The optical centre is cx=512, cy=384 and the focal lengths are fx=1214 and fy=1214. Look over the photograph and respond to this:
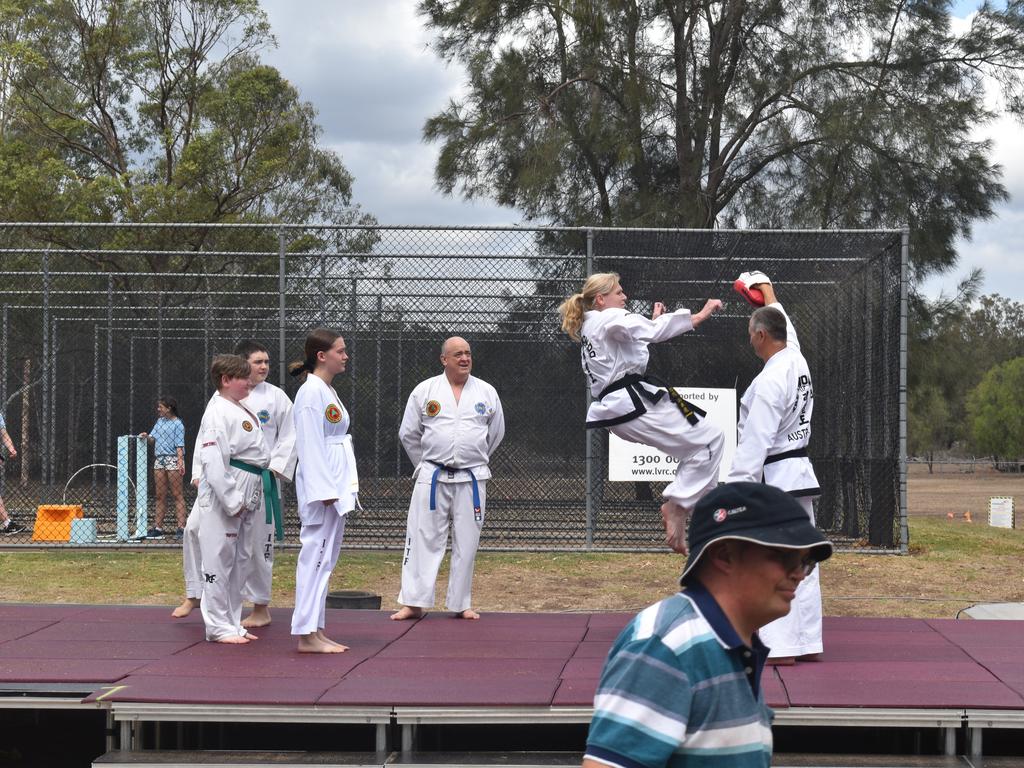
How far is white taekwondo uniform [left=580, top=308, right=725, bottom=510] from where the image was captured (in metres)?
6.89

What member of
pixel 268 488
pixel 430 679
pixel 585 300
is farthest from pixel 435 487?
pixel 430 679

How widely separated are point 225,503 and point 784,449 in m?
3.26

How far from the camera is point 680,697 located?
2.19 m

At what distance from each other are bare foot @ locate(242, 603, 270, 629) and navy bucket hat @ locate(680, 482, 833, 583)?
20.3ft

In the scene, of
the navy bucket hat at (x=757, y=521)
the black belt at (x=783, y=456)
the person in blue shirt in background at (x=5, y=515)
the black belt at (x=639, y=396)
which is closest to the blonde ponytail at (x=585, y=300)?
the black belt at (x=639, y=396)

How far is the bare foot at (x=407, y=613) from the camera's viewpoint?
27.4 ft

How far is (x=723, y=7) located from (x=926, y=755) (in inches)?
662

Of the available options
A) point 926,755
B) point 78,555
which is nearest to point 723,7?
point 78,555

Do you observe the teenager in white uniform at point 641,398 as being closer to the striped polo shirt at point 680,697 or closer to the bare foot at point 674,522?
the bare foot at point 674,522

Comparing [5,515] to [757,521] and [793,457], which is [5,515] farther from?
[757,521]

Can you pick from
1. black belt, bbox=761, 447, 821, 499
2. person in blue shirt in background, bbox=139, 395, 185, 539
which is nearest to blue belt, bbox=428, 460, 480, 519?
black belt, bbox=761, 447, 821, 499

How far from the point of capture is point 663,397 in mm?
7039

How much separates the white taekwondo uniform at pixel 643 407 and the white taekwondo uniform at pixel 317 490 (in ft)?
4.95

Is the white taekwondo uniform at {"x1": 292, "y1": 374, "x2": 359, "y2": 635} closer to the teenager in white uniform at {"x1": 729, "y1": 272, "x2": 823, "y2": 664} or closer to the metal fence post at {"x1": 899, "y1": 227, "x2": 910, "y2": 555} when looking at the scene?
the teenager in white uniform at {"x1": 729, "y1": 272, "x2": 823, "y2": 664}
